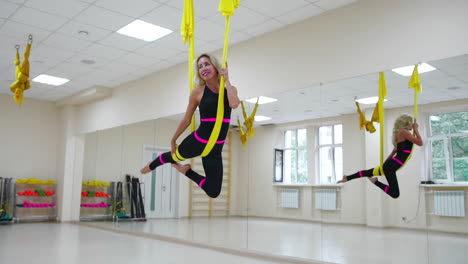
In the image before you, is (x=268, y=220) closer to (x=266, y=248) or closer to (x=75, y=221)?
(x=266, y=248)

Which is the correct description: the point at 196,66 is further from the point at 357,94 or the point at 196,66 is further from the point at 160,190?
the point at 160,190

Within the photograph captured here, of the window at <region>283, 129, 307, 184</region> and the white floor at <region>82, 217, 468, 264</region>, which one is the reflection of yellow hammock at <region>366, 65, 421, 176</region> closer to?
the white floor at <region>82, 217, 468, 264</region>

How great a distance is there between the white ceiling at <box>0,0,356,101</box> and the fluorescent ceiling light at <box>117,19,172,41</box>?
0.13 meters

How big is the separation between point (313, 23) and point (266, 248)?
11.5 feet

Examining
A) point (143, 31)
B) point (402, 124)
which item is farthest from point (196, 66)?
point (143, 31)

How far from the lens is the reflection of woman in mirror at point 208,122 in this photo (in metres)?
2.57

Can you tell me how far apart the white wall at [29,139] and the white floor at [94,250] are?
315 centimetres

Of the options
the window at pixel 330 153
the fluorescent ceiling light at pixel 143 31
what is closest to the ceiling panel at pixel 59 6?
the fluorescent ceiling light at pixel 143 31

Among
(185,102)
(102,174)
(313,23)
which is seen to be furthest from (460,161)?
(102,174)

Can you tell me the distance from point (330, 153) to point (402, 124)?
113 cm

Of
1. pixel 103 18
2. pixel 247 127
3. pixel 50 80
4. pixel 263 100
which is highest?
pixel 103 18

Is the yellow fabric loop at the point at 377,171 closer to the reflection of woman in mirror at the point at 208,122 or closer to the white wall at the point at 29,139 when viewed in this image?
the reflection of woman in mirror at the point at 208,122

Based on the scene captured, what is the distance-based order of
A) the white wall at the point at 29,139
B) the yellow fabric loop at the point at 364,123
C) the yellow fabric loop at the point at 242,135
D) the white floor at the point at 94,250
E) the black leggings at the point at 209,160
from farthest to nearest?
the white wall at the point at 29,139 → the yellow fabric loop at the point at 242,135 → the white floor at the point at 94,250 → the yellow fabric loop at the point at 364,123 → the black leggings at the point at 209,160

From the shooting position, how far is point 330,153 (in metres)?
5.57
